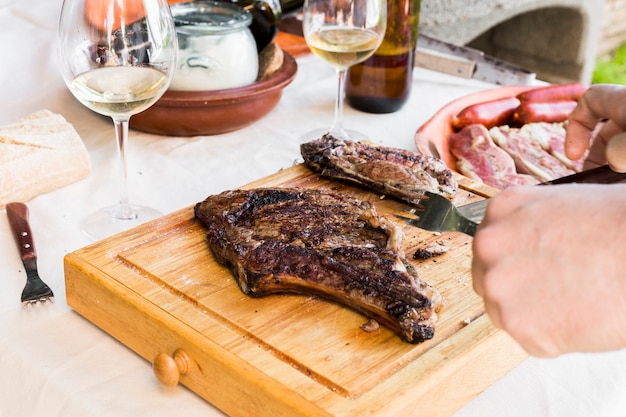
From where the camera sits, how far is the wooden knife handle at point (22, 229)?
126 cm

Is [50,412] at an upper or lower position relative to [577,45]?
upper

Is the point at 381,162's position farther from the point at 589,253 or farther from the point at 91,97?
the point at 589,253

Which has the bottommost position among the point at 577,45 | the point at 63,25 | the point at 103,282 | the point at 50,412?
the point at 577,45

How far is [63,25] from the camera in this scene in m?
1.24

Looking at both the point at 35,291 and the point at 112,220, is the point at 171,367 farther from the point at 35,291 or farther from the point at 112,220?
the point at 112,220

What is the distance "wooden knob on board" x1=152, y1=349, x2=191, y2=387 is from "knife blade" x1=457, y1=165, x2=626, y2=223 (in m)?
0.56

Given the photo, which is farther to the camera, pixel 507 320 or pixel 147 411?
pixel 147 411

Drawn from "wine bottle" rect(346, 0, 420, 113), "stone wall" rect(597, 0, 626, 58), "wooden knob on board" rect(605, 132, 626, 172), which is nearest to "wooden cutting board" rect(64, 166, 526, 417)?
"wooden knob on board" rect(605, 132, 626, 172)

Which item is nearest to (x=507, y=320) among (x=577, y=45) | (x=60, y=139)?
(x=60, y=139)

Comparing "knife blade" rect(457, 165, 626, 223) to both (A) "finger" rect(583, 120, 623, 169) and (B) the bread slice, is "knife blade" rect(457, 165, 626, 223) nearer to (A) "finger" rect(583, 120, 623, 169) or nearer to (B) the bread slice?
(A) "finger" rect(583, 120, 623, 169)

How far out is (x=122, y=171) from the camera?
1.38 meters

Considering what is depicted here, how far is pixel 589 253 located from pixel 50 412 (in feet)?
2.38

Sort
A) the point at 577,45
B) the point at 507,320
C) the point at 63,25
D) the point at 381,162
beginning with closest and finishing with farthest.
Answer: the point at 507,320 → the point at 63,25 → the point at 381,162 → the point at 577,45

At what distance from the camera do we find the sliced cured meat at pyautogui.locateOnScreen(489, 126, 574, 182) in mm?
1733
